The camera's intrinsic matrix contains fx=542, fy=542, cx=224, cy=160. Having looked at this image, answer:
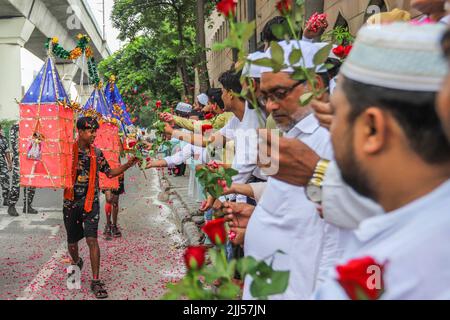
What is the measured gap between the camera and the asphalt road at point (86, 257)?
5.46 m

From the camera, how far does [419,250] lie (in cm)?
92

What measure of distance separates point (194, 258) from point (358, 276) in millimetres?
406

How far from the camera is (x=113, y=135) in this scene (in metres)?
8.95

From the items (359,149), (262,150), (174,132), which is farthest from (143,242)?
(359,149)

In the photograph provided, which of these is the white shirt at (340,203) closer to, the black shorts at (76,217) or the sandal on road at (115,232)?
the black shorts at (76,217)

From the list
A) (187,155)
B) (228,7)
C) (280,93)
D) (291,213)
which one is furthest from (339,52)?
(187,155)

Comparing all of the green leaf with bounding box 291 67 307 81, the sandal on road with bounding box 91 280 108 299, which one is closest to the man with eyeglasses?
the green leaf with bounding box 291 67 307 81

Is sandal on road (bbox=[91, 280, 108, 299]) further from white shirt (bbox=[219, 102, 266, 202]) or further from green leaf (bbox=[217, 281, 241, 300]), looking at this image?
green leaf (bbox=[217, 281, 241, 300])

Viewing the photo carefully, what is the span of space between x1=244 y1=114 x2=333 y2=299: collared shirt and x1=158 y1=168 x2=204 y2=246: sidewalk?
475 centimetres

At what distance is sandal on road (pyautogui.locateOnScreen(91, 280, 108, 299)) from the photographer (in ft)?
17.0

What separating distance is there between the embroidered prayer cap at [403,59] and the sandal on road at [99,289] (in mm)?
4600

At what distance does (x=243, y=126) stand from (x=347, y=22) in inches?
246

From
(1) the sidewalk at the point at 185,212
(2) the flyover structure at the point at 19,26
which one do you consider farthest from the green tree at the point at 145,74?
(1) the sidewalk at the point at 185,212

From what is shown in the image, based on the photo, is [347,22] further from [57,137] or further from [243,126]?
[243,126]
